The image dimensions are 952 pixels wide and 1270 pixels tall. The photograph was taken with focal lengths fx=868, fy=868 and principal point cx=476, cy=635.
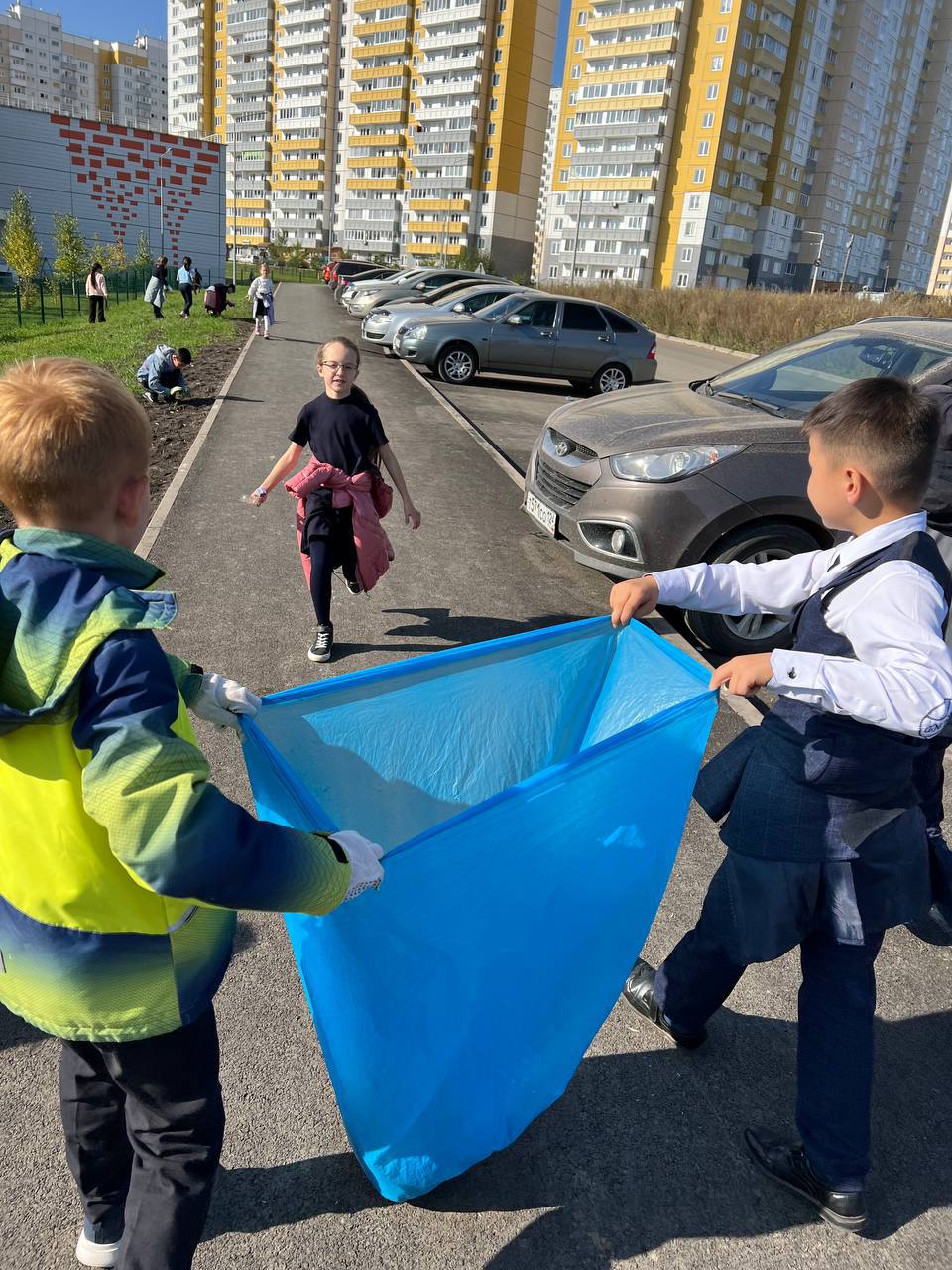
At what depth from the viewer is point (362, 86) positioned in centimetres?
9556

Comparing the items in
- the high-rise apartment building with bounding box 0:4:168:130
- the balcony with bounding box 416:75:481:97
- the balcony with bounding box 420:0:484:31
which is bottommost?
the balcony with bounding box 416:75:481:97

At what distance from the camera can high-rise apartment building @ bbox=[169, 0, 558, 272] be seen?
85938mm

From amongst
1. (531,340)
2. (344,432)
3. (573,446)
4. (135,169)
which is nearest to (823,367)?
(573,446)

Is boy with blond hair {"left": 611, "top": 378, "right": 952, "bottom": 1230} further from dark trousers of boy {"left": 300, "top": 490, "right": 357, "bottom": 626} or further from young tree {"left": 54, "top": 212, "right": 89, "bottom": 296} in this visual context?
young tree {"left": 54, "top": 212, "right": 89, "bottom": 296}

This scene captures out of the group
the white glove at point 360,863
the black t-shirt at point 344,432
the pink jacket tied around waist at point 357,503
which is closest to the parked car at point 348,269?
the black t-shirt at point 344,432

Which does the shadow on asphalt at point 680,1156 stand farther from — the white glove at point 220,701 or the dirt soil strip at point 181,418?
the dirt soil strip at point 181,418

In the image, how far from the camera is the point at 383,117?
93.4 meters

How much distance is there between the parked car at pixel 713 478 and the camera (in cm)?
499

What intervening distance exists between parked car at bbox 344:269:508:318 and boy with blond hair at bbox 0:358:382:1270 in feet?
85.3

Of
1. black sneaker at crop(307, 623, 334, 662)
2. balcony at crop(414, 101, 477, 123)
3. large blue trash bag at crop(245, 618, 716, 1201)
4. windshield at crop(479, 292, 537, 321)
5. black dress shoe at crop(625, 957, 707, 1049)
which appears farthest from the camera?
balcony at crop(414, 101, 477, 123)

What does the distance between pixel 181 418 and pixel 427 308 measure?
9469 millimetres

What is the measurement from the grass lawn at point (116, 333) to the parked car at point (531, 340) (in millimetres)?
5371

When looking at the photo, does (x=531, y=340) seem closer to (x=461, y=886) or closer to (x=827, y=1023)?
(x=827, y=1023)

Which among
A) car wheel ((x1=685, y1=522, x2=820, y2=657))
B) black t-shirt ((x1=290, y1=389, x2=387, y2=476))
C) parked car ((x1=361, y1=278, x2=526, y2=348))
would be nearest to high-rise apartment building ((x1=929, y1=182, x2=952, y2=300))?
parked car ((x1=361, y1=278, x2=526, y2=348))
